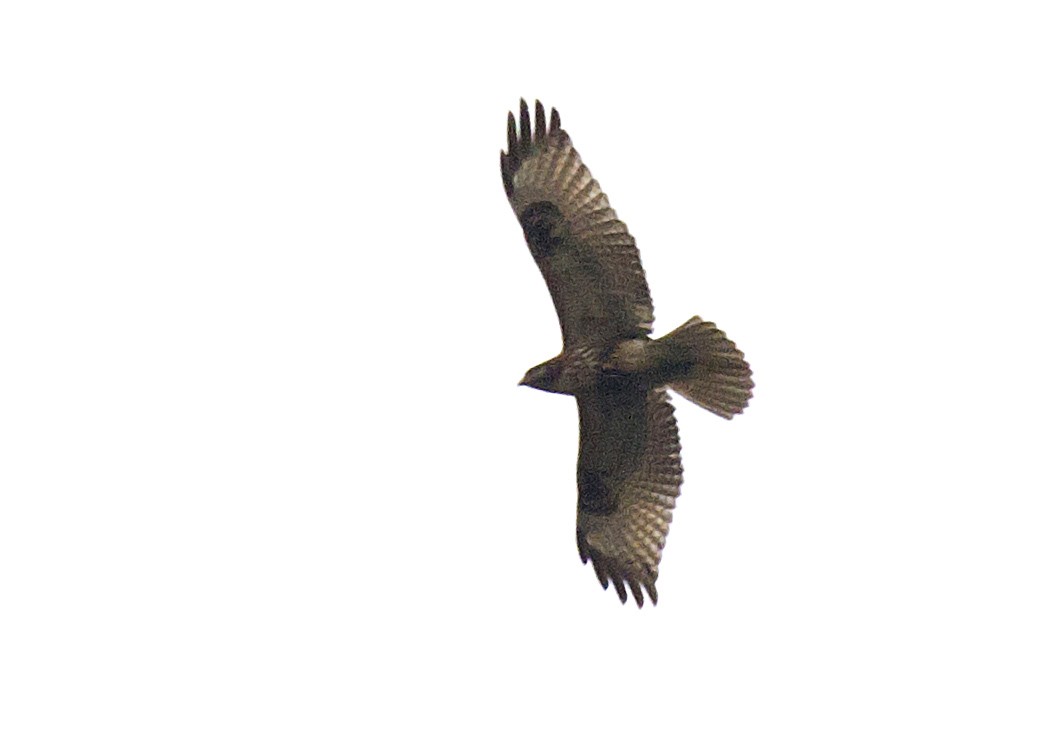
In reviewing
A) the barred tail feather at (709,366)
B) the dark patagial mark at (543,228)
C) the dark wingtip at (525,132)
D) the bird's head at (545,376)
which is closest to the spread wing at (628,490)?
the bird's head at (545,376)

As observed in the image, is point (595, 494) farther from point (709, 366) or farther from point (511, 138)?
point (511, 138)

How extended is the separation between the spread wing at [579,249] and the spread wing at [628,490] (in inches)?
24.8

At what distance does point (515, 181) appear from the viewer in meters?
9.96

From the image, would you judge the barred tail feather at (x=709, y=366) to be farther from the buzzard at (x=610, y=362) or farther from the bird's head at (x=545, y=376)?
the bird's head at (x=545, y=376)

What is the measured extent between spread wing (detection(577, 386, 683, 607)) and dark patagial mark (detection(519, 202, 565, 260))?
0.93 m

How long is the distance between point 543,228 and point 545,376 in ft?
2.46

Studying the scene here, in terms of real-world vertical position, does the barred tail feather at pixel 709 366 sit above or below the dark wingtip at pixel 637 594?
above

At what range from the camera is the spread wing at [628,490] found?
10.1m

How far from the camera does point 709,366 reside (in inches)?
372

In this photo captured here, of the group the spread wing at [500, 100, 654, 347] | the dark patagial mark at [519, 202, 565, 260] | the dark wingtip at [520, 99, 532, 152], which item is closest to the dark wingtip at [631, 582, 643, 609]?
the spread wing at [500, 100, 654, 347]

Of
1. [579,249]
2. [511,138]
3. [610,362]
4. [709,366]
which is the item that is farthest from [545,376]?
[511,138]

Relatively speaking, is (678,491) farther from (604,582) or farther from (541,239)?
(541,239)

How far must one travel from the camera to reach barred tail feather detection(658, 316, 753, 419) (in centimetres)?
934

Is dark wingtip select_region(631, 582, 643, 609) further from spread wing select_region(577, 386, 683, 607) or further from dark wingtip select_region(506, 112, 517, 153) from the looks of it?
dark wingtip select_region(506, 112, 517, 153)
